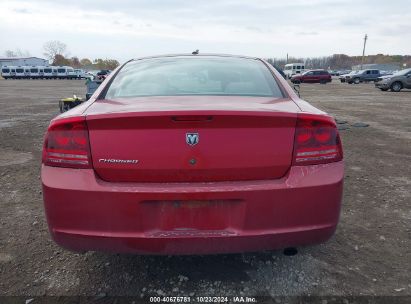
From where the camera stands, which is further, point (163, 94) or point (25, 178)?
point (25, 178)

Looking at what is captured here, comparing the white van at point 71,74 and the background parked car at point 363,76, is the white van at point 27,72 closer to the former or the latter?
the white van at point 71,74

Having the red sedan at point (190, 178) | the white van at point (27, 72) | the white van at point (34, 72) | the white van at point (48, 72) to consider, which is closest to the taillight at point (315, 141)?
the red sedan at point (190, 178)

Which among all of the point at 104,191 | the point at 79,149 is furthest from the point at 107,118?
the point at 104,191

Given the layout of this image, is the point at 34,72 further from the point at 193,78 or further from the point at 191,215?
the point at 191,215

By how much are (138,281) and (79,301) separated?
1.33 ft

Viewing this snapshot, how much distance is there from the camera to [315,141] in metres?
2.23

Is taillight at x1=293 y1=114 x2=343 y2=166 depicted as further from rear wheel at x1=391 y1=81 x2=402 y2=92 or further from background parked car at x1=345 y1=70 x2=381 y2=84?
background parked car at x1=345 y1=70 x2=381 y2=84

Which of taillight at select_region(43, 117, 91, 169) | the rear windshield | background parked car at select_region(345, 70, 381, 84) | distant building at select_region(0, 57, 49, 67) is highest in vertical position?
the rear windshield

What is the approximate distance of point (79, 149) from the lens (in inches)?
85.1

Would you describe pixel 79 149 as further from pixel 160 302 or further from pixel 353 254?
pixel 353 254

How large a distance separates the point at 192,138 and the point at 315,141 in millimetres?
739

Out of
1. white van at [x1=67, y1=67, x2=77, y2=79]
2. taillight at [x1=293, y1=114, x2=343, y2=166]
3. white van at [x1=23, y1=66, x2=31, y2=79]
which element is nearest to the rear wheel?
taillight at [x1=293, y1=114, x2=343, y2=166]

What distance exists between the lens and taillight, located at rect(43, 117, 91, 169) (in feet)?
7.07

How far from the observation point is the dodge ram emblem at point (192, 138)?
2.08 meters
